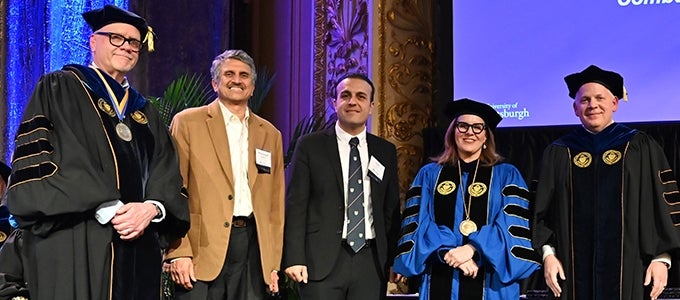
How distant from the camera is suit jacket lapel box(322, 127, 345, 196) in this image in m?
4.81

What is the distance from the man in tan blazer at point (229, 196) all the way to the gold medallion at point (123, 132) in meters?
0.51

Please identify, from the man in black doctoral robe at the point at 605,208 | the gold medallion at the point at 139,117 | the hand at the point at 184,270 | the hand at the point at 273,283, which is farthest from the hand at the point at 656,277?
the gold medallion at the point at 139,117

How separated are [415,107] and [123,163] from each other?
3.06m

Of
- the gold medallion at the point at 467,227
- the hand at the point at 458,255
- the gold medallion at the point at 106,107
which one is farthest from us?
the gold medallion at the point at 467,227

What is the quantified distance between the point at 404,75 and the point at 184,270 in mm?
2776

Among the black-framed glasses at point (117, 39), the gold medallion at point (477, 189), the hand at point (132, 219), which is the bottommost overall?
the hand at point (132, 219)

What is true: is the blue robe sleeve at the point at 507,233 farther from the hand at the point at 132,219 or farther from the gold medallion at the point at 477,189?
the hand at the point at 132,219

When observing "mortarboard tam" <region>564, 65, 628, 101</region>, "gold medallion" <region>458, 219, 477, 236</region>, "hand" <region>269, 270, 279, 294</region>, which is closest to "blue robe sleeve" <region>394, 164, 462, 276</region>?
"gold medallion" <region>458, 219, 477, 236</region>

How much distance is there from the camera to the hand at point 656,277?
4367 millimetres

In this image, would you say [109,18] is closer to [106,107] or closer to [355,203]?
[106,107]

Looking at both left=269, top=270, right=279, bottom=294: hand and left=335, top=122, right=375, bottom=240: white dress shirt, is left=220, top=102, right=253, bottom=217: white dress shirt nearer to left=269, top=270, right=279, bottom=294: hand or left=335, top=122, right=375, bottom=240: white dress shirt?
left=269, top=270, right=279, bottom=294: hand

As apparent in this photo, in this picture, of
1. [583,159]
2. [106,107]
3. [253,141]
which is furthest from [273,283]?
[583,159]

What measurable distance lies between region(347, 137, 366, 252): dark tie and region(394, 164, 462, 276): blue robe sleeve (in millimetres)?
200

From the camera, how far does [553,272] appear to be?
4.50 m
